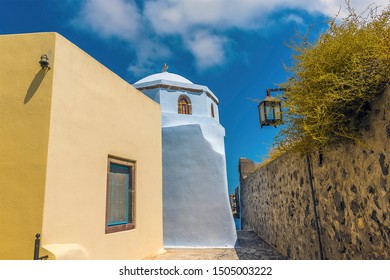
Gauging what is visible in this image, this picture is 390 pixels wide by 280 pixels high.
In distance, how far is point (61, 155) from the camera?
4.27 m

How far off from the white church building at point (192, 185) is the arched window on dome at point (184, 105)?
33 cm

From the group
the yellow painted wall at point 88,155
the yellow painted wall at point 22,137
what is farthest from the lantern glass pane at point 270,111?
the yellow painted wall at point 22,137

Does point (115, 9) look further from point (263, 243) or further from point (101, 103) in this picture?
point (263, 243)

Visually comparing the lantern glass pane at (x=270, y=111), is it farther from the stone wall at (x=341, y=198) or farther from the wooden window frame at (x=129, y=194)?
the wooden window frame at (x=129, y=194)

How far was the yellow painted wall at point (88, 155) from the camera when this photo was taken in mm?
4121

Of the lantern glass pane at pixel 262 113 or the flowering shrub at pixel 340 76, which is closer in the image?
the flowering shrub at pixel 340 76

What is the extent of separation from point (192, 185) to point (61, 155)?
18.6 feet

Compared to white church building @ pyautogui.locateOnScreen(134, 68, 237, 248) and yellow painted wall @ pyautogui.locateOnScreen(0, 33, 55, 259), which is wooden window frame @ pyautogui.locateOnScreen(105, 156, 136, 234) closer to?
yellow painted wall @ pyautogui.locateOnScreen(0, 33, 55, 259)

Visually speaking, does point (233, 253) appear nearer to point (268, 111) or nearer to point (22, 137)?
point (268, 111)

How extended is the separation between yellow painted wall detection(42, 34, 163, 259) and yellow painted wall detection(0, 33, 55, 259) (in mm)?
135

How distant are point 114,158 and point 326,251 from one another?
4210 mm

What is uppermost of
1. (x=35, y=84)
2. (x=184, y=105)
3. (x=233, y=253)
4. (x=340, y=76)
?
(x=184, y=105)

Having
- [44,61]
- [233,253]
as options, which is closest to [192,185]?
[233,253]

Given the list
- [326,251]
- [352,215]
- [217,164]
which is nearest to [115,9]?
[352,215]
